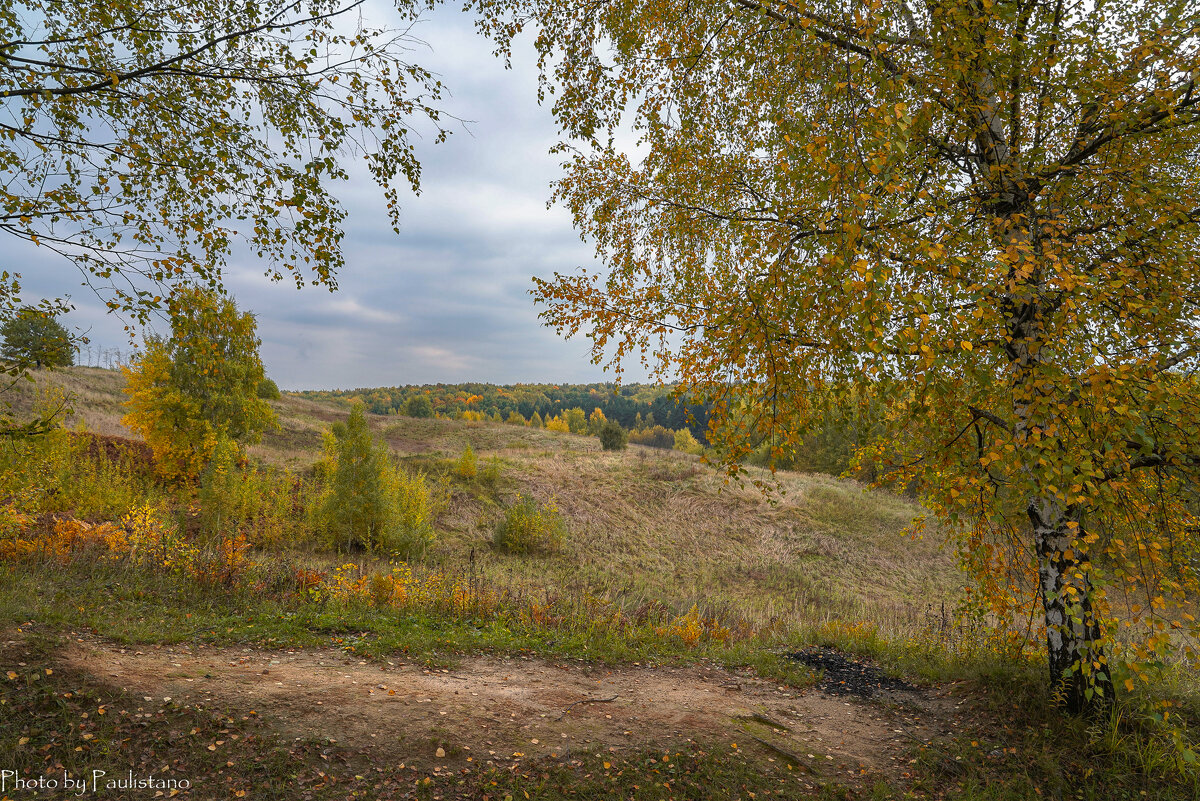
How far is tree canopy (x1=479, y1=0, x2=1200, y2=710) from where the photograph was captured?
3010 millimetres

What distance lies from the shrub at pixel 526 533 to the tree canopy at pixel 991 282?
41.6 ft

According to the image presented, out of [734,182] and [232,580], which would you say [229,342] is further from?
[734,182]

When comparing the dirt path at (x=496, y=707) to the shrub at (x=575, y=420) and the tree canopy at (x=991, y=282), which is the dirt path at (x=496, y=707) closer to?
the tree canopy at (x=991, y=282)

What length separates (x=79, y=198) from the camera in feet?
14.2

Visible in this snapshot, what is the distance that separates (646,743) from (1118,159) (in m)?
5.74

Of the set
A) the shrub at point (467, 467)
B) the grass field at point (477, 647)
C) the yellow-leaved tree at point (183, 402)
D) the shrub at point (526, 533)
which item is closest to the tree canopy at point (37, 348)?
the grass field at point (477, 647)

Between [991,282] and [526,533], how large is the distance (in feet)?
49.5

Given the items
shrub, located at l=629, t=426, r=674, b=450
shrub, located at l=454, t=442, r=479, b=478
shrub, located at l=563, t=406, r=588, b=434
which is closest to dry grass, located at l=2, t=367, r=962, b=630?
shrub, located at l=454, t=442, r=479, b=478

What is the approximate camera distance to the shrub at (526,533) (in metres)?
16.6

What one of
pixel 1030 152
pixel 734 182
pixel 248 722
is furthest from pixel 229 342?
pixel 1030 152

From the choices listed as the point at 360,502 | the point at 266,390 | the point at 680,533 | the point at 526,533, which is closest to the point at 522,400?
the point at 266,390

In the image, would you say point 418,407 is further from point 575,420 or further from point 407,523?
point 407,523

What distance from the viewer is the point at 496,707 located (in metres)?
4.97

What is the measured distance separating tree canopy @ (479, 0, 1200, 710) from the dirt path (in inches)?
76.0
